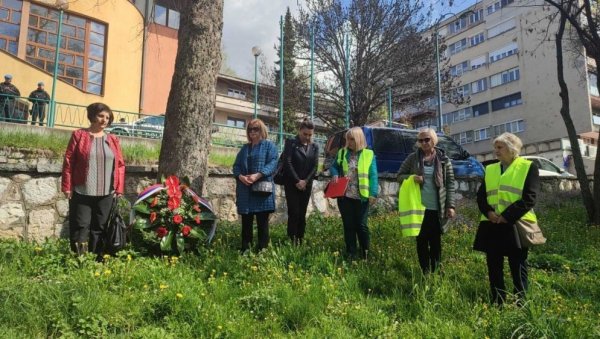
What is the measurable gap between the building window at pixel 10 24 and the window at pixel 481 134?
40793mm

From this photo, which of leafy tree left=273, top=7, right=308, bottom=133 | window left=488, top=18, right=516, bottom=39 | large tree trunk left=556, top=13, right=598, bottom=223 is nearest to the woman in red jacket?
large tree trunk left=556, top=13, right=598, bottom=223

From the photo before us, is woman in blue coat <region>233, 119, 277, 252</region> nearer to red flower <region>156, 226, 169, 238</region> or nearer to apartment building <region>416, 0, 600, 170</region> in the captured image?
red flower <region>156, 226, 169, 238</region>

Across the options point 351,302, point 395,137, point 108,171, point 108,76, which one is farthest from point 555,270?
point 108,76

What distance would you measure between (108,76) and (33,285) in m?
19.3

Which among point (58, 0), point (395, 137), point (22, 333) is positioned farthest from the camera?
point (58, 0)

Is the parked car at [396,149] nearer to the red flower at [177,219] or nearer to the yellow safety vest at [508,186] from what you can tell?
the red flower at [177,219]

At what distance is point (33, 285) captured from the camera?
385 centimetres

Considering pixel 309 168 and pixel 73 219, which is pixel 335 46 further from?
pixel 73 219

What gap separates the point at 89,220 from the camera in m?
4.98

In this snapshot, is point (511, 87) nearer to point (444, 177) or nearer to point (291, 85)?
point (291, 85)

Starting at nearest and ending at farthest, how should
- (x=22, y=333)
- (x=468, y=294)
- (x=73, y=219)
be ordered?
(x=22, y=333) < (x=468, y=294) < (x=73, y=219)

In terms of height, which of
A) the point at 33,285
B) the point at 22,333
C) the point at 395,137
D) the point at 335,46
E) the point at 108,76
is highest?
the point at 335,46

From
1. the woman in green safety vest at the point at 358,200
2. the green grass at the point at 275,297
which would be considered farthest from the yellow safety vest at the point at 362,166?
the green grass at the point at 275,297

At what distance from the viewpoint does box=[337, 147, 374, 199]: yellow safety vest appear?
550 centimetres
